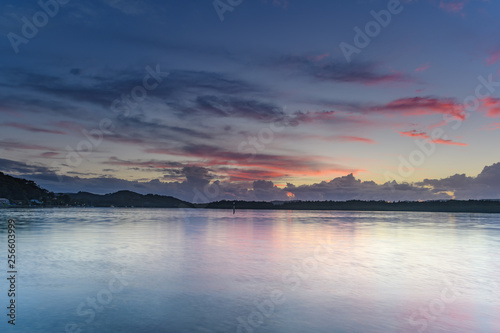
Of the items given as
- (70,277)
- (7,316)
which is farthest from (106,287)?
(7,316)

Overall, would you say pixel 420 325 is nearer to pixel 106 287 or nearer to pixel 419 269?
pixel 419 269

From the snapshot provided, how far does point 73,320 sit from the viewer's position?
32.9ft

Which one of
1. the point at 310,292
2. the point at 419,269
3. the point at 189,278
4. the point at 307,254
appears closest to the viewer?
the point at 310,292

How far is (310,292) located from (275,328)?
425 centimetres

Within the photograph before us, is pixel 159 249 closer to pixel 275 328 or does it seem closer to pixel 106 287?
pixel 106 287

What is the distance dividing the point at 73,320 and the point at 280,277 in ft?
28.5

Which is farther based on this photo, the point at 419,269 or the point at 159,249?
the point at 159,249

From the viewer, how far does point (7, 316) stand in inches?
406

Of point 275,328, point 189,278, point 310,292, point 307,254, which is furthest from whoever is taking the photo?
point 307,254

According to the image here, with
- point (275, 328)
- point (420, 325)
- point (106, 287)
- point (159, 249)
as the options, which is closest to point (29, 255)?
point (159, 249)

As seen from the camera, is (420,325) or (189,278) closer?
(420,325)

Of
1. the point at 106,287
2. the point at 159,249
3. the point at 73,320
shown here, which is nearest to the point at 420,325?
the point at 73,320

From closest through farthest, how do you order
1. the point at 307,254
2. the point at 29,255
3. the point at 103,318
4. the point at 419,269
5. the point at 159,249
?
the point at 103,318 → the point at 419,269 → the point at 29,255 → the point at 307,254 → the point at 159,249

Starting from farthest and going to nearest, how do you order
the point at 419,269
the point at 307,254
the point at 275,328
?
the point at 307,254
the point at 419,269
the point at 275,328
